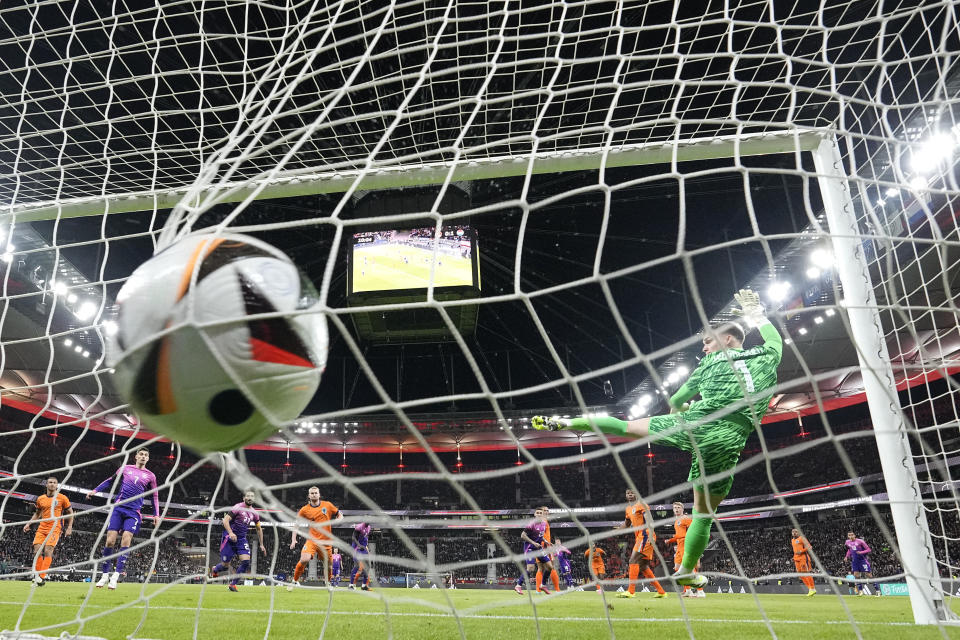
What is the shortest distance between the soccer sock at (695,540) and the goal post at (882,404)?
966 millimetres

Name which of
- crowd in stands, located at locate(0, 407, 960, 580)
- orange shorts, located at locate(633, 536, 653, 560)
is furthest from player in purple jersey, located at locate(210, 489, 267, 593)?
crowd in stands, located at locate(0, 407, 960, 580)

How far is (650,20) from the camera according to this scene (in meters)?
6.31

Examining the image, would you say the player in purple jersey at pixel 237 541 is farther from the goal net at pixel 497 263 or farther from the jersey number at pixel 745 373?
the jersey number at pixel 745 373

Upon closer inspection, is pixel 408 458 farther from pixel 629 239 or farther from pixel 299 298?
pixel 299 298

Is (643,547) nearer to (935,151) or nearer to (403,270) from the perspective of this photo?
(403,270)

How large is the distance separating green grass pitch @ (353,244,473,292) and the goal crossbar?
560 cm

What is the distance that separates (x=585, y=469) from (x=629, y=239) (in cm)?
1730

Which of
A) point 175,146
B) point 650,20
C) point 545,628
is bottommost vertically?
point 545,628

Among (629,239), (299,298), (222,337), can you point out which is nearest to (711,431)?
(299,298)

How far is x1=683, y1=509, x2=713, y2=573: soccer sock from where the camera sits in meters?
3.66

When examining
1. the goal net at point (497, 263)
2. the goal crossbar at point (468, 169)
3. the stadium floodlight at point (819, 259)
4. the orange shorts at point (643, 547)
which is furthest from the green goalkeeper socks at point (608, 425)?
the stadium floodlight at point (819, 259)

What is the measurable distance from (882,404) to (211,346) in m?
3.57

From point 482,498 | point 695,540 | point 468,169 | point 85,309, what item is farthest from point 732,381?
point 482,498

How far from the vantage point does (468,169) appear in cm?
423
